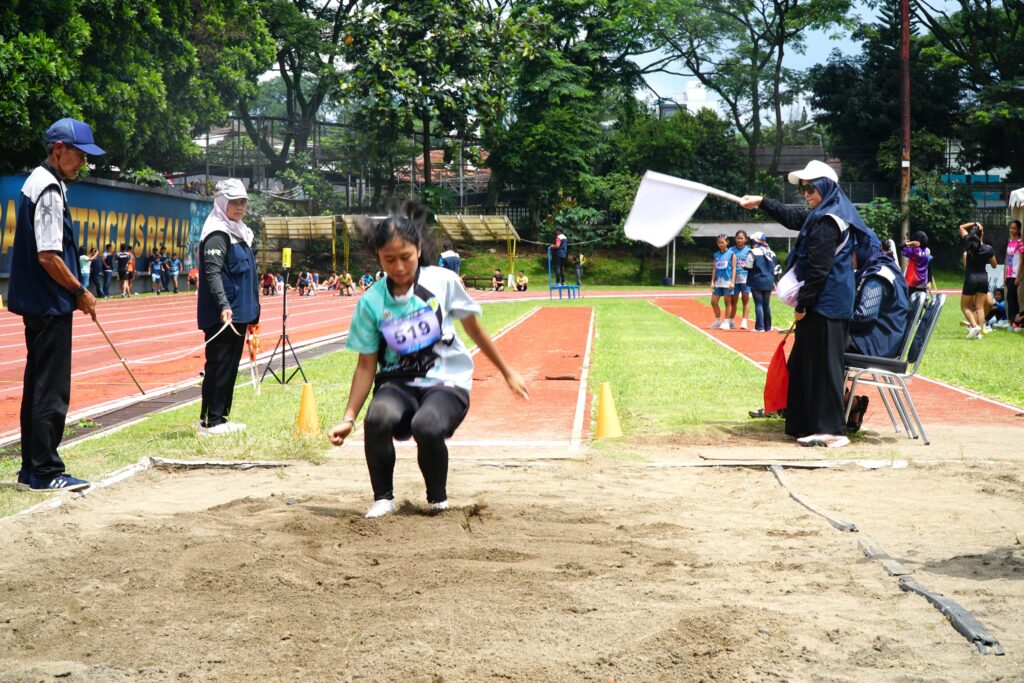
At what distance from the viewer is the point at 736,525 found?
5281 mm

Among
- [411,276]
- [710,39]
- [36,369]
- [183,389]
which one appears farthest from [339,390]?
[710,39]

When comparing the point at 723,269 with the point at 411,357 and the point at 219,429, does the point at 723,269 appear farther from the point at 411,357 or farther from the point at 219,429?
the point at 411,357

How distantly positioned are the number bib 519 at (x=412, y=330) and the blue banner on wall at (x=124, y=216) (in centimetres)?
2681

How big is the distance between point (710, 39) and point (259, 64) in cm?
2499

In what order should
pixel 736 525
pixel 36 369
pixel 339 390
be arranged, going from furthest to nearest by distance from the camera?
1. pixel 339 390
2. pixel 36 369
3. pixel 736 525

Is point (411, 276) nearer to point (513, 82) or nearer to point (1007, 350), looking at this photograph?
point (1007, 350)

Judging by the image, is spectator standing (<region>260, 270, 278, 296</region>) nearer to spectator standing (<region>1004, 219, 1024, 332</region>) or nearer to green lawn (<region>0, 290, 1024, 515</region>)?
green lawn (<region>0, 290, 1024, 515</region>)

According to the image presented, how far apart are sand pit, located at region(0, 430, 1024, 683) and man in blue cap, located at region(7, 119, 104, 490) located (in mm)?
451

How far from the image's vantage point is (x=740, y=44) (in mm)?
59125

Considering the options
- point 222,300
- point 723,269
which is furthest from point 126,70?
point 222,300

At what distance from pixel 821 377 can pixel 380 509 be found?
378 cm

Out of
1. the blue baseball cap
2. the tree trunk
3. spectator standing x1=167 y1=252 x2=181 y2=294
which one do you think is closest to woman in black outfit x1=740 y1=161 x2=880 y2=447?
the blue baseball cap

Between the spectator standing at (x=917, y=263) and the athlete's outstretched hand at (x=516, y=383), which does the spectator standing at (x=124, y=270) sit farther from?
the athlete's outstretched hand at (x=516, y=383)

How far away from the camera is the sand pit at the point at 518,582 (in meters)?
3.40
